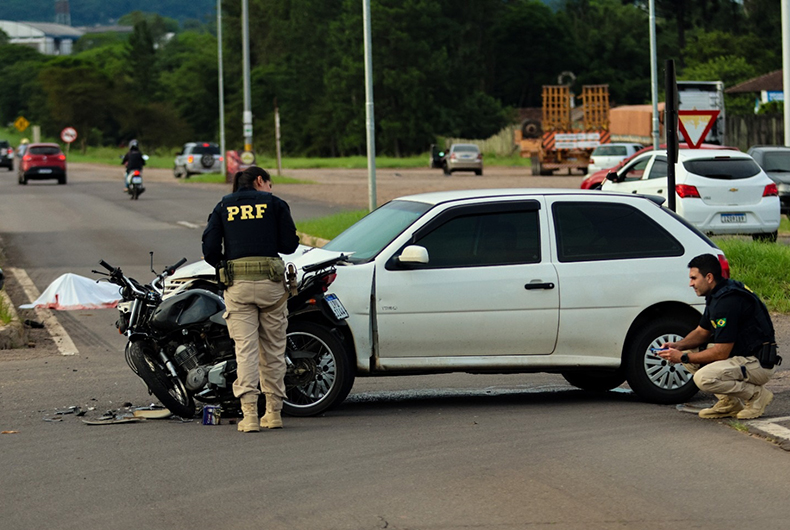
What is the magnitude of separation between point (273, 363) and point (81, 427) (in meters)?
1.38

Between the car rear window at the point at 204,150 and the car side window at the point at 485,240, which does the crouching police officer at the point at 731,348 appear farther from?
the car rear window at the point at 204,150

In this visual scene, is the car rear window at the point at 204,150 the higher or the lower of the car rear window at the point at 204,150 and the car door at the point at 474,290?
the higher

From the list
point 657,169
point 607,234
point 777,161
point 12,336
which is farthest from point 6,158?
point 607,234

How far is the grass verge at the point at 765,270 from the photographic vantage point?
49.0 feet

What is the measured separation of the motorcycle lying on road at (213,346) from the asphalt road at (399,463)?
0.69 feet

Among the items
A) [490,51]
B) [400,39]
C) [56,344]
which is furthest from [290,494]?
[490,51]

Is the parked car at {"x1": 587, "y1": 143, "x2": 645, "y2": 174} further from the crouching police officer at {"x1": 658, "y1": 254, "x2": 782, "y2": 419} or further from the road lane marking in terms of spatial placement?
the crouching police officer at {"x1": 658, "y1": 254, "x2": 782, "y2": 419}

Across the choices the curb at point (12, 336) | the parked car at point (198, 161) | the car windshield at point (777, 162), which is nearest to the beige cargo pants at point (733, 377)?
the curb at point (12, 336)

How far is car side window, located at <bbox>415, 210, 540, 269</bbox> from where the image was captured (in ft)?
29.5

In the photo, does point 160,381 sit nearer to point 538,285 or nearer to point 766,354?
point 538,285

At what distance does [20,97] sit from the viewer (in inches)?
5600

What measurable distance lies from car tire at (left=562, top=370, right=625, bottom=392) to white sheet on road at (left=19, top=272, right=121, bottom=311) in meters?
6.72

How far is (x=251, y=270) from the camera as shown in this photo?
26.6ft

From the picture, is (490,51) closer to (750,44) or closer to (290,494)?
(750,44)
